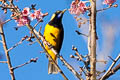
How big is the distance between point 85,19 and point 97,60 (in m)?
0.48

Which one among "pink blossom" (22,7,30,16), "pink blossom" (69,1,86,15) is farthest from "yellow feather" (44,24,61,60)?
"pink blossom" (22,7,30,16)

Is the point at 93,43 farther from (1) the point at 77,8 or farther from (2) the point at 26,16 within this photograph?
(2) the point at 26,16

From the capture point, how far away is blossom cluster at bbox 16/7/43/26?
2.97 m

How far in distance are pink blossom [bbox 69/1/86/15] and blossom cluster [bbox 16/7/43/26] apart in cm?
39

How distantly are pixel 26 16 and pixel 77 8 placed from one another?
65 centimetres

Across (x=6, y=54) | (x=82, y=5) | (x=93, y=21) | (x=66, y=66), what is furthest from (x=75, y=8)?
(x=6, y=54)

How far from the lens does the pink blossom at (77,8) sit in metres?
3.38

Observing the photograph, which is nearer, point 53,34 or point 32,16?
point 32,16

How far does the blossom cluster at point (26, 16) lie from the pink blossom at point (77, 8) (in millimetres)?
394

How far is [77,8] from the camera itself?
3.43 meters

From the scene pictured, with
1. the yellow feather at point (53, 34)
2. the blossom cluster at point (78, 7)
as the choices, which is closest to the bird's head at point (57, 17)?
the yellow feather at point (53, 34)

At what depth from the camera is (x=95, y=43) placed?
307 centimetres

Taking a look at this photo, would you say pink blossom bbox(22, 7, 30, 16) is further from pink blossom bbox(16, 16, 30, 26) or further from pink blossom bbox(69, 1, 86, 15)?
pink blossom bbox(69, 1, 86, 15)

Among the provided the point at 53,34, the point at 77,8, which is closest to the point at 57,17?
the point at 53,34
